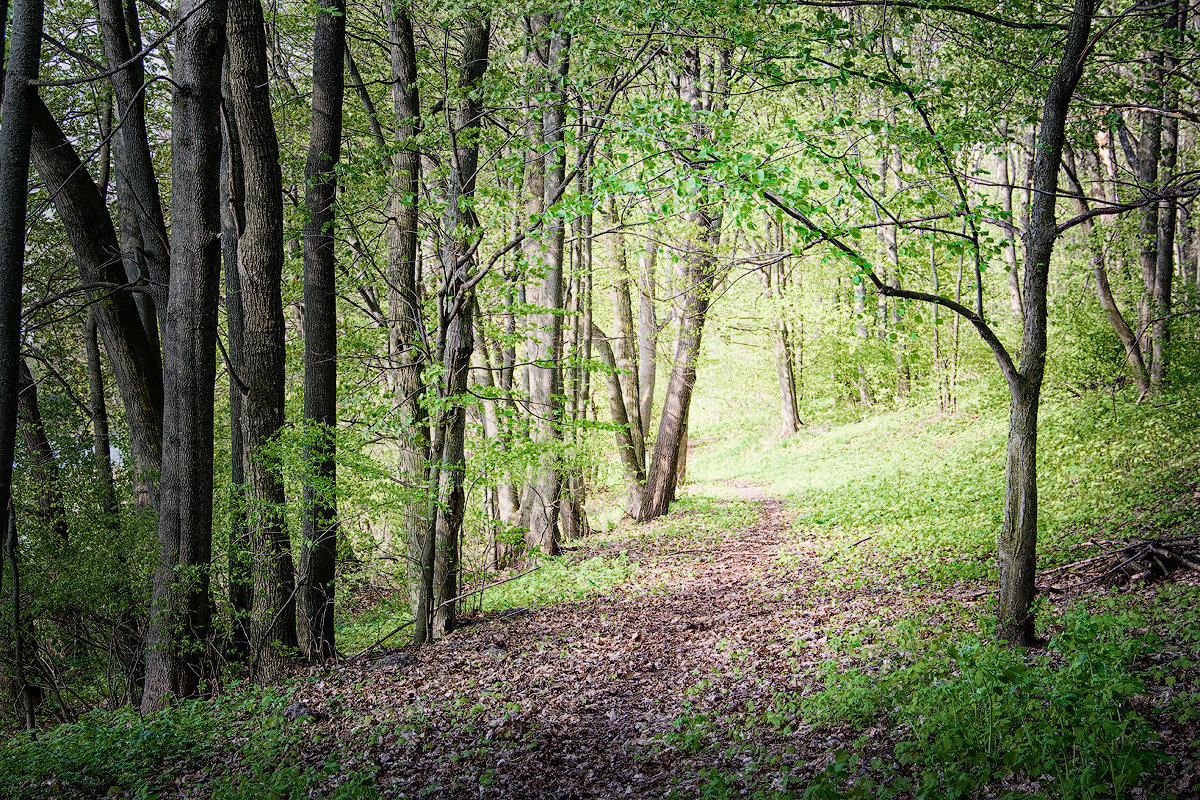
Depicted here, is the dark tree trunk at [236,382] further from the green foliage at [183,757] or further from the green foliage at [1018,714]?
the green foliage at [1018,714]

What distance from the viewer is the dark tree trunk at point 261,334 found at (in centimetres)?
776

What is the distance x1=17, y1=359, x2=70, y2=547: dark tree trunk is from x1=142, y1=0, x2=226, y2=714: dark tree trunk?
264 cm

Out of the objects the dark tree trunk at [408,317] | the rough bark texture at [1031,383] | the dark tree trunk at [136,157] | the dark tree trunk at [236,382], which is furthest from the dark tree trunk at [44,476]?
the rough bark texture at [1031,383]

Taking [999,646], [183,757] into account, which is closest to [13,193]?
[183,757]

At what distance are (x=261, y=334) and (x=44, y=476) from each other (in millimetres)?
4515

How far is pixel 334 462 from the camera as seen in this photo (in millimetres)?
7883

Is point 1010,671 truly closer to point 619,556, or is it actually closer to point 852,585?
point 852,585

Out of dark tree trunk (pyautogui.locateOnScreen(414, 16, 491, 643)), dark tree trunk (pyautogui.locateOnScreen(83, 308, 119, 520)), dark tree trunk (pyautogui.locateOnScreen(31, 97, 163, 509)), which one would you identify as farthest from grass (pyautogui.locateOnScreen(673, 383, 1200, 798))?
dark tree trunk (pyautogui.locateOnScreen(83, 308, 119, 520))

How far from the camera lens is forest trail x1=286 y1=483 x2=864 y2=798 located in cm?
485

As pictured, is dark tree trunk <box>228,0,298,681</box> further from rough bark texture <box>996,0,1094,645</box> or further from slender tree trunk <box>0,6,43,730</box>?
rough bark texture <box>996,0,1094,645</box>

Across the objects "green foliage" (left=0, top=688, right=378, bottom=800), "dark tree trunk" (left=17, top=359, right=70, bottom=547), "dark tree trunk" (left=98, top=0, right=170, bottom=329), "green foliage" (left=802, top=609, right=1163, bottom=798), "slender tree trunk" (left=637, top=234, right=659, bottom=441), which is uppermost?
"dark tree trunk" (left=98, top=0, right=170, bottom=329)

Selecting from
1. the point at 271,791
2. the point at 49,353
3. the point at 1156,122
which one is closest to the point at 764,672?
the point at 271,791

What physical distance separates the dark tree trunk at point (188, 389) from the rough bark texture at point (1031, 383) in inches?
263

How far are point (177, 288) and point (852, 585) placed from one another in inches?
284
